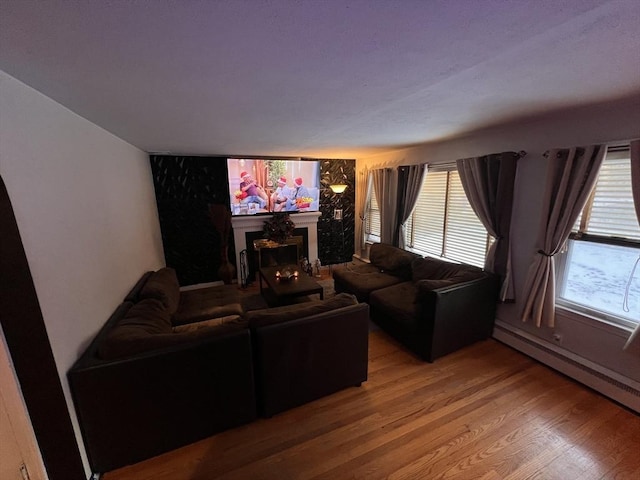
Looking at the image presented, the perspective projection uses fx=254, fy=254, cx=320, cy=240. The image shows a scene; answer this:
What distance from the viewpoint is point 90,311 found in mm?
1652

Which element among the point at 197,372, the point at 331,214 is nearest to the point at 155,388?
the point at 197,372

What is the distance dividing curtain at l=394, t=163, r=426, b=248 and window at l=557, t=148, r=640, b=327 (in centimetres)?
184

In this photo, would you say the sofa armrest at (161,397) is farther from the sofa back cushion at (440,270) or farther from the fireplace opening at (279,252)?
the fireplace opening at (279,252)

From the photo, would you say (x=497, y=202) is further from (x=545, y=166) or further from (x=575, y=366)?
(x=575, y=366)

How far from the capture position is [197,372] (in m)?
1.62

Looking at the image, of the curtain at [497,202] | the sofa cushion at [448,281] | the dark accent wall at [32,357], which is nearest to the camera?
the dark accent wall at [32,357]

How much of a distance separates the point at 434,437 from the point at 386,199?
133 inches

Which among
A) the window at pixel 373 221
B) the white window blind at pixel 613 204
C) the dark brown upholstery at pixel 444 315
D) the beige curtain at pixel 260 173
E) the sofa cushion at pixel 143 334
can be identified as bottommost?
the dark brown upholstery at pixel 444 315

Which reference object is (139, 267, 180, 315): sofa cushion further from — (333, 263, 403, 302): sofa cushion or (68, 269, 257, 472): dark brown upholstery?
(333, 263, 403, 302): sofa cushion

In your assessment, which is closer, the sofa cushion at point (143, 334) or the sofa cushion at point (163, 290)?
the sofa cushion at point (143, 334)

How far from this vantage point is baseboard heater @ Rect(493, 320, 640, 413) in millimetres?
1938

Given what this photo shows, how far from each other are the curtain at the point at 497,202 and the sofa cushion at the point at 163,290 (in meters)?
3.35

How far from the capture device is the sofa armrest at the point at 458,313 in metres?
2.38

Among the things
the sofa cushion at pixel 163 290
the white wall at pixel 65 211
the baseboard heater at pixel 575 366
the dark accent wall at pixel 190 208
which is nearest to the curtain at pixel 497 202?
the baseboard heater at pixel 575 366
